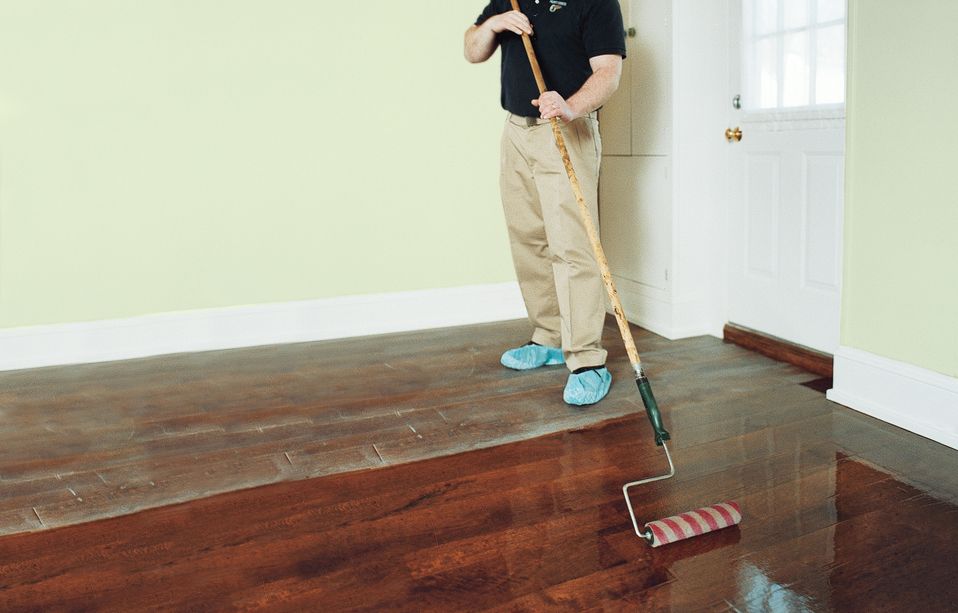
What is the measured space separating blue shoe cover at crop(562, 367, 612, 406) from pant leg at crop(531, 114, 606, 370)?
46 mm

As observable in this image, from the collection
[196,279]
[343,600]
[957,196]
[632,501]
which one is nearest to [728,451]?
[632,501]

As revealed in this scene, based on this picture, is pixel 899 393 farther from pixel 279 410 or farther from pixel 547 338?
pixel 279 410

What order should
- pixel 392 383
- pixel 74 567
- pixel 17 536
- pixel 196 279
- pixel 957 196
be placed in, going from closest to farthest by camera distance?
pixel 74 567 < pixel 17 536 < pixel 957 196 < pixel 392 383 < pixel 196 279

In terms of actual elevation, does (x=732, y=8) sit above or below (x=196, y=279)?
above

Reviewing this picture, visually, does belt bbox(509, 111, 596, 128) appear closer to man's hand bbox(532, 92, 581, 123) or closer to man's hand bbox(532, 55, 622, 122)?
man's hand bbox(532, 55, 622, 122)

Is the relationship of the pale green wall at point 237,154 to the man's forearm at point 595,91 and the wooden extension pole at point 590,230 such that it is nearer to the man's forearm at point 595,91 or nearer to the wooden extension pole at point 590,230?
the wooden extension pole at point 590,230

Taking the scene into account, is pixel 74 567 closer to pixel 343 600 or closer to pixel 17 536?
pixel 17 536

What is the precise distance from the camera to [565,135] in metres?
2.92

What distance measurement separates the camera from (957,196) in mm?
2346

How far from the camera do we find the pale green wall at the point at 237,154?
3.50 meters

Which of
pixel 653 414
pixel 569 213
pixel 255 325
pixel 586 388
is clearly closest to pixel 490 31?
pixel 569 213

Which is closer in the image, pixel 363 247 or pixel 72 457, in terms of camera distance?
pixel 72 457

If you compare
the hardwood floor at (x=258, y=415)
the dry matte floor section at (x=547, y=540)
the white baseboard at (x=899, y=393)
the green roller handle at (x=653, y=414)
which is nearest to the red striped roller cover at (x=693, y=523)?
the dry matte floor section at (x=547, y=540)

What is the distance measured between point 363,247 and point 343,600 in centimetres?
240
